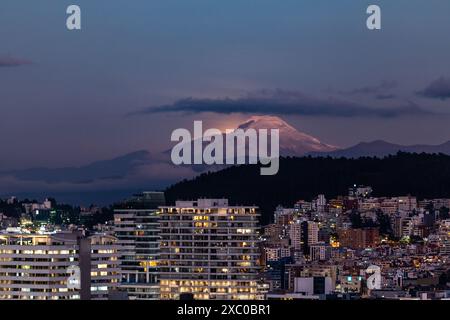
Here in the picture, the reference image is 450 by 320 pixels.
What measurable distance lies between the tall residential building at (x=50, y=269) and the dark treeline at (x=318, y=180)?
4114mm

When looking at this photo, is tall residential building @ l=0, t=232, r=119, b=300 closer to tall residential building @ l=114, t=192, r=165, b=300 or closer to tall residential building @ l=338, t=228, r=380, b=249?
tall residential building @ l=114, t=192, r=165, b=300

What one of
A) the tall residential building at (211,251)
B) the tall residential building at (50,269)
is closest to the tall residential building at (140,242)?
the tall residential building at (211,251)

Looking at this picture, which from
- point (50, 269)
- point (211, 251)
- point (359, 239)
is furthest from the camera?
point (359, 239)

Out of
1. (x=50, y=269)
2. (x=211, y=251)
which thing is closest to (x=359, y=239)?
(x=211, y=251)

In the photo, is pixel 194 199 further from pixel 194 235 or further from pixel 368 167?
pixel 368 167

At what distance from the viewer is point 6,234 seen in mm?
19578

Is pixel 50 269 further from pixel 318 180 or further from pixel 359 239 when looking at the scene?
pixel 359 239

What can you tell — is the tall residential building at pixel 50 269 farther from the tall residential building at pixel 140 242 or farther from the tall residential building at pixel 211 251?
the tall residential building at pixel 211 251

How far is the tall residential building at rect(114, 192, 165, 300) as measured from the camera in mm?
21875

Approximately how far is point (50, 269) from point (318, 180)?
8305 mm

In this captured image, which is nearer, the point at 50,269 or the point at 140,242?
the point at 50,269

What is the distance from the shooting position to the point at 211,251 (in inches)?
901

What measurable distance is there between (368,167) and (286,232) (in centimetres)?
225
